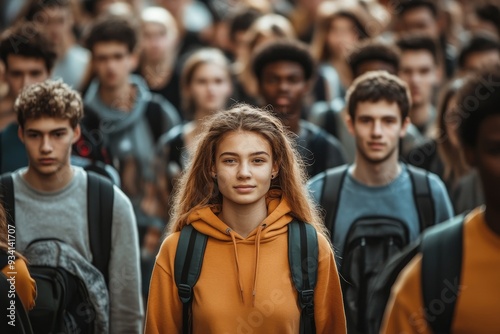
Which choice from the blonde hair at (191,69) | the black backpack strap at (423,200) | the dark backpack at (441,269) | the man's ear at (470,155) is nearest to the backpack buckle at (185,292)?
the dark backpack at (441,269)

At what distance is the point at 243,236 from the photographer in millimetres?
5711

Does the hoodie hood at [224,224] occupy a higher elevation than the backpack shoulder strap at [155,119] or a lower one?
lower

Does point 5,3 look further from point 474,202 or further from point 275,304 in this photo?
point 275,304

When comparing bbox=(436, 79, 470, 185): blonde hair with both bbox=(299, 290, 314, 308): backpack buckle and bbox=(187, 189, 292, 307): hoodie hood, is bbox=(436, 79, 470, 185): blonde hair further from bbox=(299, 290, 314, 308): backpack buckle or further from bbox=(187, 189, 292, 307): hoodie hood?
bbox=(299, 290, 314, 308): backpack buckle

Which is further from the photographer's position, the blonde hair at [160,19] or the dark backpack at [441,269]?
the blonde hair at [160,19]

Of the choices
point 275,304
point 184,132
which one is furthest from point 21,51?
point 275,304

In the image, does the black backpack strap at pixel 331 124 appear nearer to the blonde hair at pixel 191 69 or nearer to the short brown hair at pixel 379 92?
the short brown hair at pixel 379 92

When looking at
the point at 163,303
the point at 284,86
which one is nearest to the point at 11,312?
the point at 163,303

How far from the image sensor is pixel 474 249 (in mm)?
4434

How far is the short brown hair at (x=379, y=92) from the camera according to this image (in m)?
7.50

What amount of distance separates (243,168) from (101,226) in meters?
1.17

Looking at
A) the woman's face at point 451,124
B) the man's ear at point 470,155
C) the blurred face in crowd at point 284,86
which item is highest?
the blurred face in crowd at point 284,86

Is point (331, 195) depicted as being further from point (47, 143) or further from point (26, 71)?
point (26, 71)

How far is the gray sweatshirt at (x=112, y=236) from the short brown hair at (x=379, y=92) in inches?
75.1
